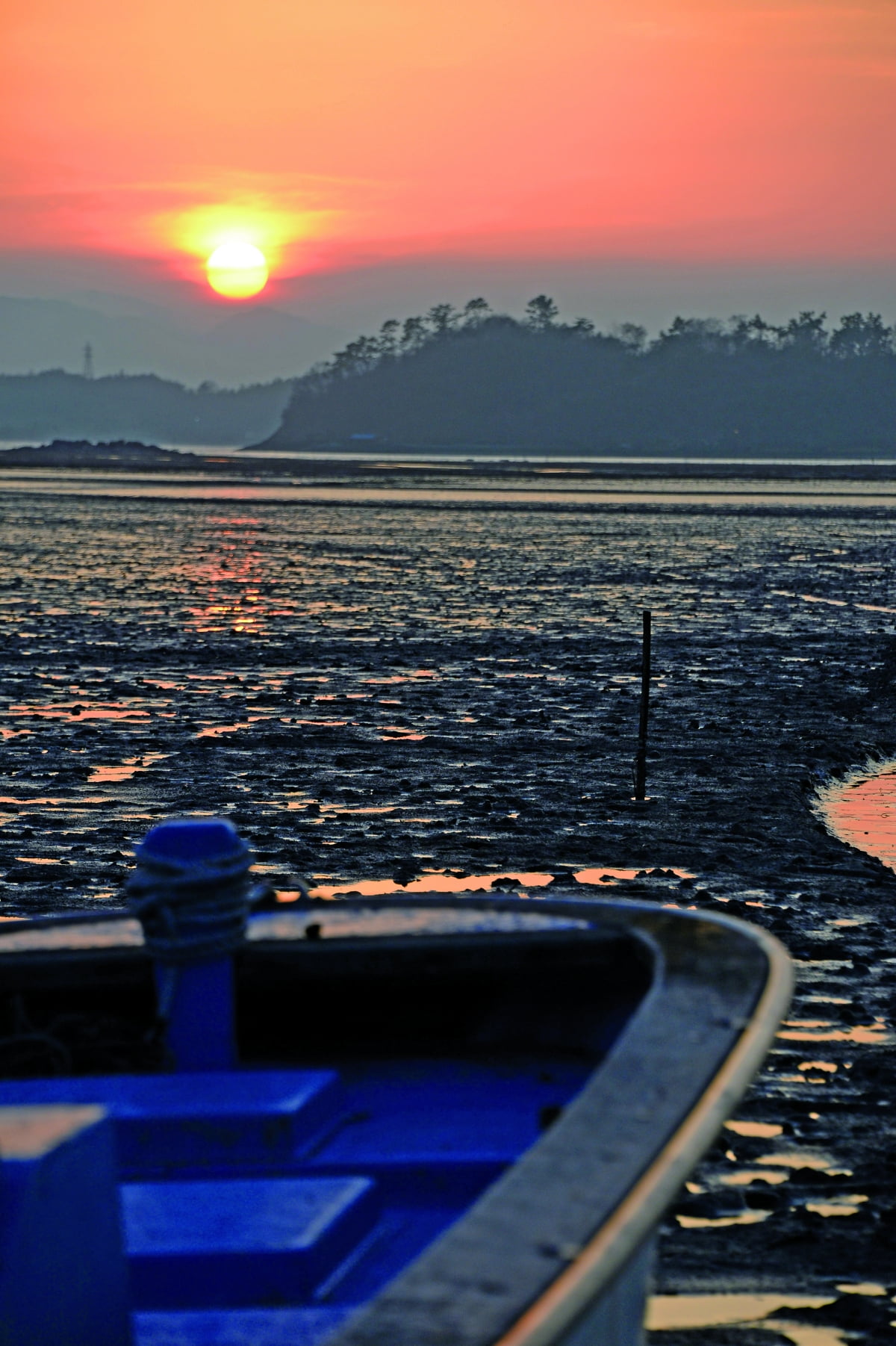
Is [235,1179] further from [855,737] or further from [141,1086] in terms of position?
[855,737]

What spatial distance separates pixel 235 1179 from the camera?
15.6ft

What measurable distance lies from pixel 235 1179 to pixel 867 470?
584 ft

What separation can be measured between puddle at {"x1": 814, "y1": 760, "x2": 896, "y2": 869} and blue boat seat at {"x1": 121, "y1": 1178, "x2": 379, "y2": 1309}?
340 inches

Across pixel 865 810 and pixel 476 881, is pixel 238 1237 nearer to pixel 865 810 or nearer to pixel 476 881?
pixel 476 881

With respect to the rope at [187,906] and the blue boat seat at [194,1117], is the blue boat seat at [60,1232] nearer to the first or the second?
the blue boat seat at [194,1117]

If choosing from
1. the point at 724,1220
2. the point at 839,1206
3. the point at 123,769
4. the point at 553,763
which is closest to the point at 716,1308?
the point at 724,1220

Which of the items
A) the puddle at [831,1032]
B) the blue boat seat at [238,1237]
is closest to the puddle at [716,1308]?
the blue boat seat at [238,1237]

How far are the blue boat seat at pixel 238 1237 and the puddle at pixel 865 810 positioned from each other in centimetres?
864

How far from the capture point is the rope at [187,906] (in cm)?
534

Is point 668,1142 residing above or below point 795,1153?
above

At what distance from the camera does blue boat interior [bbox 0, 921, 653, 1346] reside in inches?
159

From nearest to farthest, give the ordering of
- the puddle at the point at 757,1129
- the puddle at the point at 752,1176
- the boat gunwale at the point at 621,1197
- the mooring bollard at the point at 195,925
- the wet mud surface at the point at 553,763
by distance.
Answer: the boat gunwale at the point at 621,1197 < the mooring bollard at the point at 195,925 < the puddle at the point at 752,1176 < the wet mud surface at the point at 553,763 < the puddle at the point at 757,1129

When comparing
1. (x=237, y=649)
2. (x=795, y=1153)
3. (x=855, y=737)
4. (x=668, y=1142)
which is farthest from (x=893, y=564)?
(x=668, y=1142)

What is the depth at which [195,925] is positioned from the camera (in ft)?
18.0
